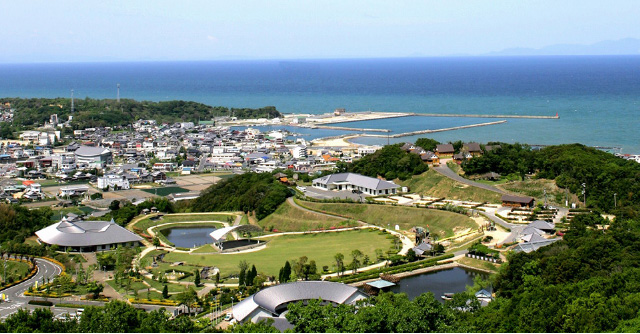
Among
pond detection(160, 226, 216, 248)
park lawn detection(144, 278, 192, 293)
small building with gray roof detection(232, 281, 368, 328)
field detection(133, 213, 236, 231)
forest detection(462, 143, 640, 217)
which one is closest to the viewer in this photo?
small building with gray roof detection(232, 281, 368, 328)

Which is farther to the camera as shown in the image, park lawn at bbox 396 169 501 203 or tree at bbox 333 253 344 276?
park lawn at bbox 396 169 501 203

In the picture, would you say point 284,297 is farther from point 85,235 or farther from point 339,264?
point 85,235

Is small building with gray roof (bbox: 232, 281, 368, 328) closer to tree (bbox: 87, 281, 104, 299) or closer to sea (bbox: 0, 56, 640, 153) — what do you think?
tree (bbox: 87, 281, 104, 299)

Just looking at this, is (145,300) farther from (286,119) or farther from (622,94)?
(622,94)

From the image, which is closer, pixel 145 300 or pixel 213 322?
pixel 213 322

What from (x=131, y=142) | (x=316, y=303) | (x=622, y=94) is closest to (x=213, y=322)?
(x=316, y=303)

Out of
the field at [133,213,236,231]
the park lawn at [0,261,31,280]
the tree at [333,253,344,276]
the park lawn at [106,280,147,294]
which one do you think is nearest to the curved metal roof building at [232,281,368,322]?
the tree at [333,253,344,276]
